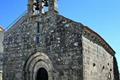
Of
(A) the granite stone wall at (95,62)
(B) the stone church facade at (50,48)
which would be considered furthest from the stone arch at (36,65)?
(A) the granite stone wall at (95,62)

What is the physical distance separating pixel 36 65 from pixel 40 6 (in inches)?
138

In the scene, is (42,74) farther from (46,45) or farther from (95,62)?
(95,62)

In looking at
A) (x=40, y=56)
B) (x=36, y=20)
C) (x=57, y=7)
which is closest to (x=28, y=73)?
(x=40, y=56)

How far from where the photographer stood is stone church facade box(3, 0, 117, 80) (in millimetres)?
15266

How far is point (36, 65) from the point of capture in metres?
16.7

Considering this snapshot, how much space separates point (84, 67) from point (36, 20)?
13.9 feet

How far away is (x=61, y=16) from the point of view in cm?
1611

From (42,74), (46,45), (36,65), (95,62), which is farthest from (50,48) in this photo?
(95,62)

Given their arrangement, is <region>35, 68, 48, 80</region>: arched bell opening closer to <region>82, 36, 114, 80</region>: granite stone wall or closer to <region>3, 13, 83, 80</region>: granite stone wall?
<region>3, 13, 83, 80</region>: granite stone wall

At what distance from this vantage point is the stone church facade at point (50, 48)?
15.3 metres

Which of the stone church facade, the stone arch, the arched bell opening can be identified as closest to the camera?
the stone church facade

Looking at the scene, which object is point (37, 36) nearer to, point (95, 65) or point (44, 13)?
point (44, 13)

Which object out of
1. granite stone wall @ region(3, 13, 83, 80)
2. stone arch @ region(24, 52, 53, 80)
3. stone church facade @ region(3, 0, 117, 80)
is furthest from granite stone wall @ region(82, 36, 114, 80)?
stone arch @ region(24, 52, 53, 80)

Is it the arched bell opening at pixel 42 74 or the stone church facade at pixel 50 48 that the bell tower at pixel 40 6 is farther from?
the arched bell opening at pixel 42 74
